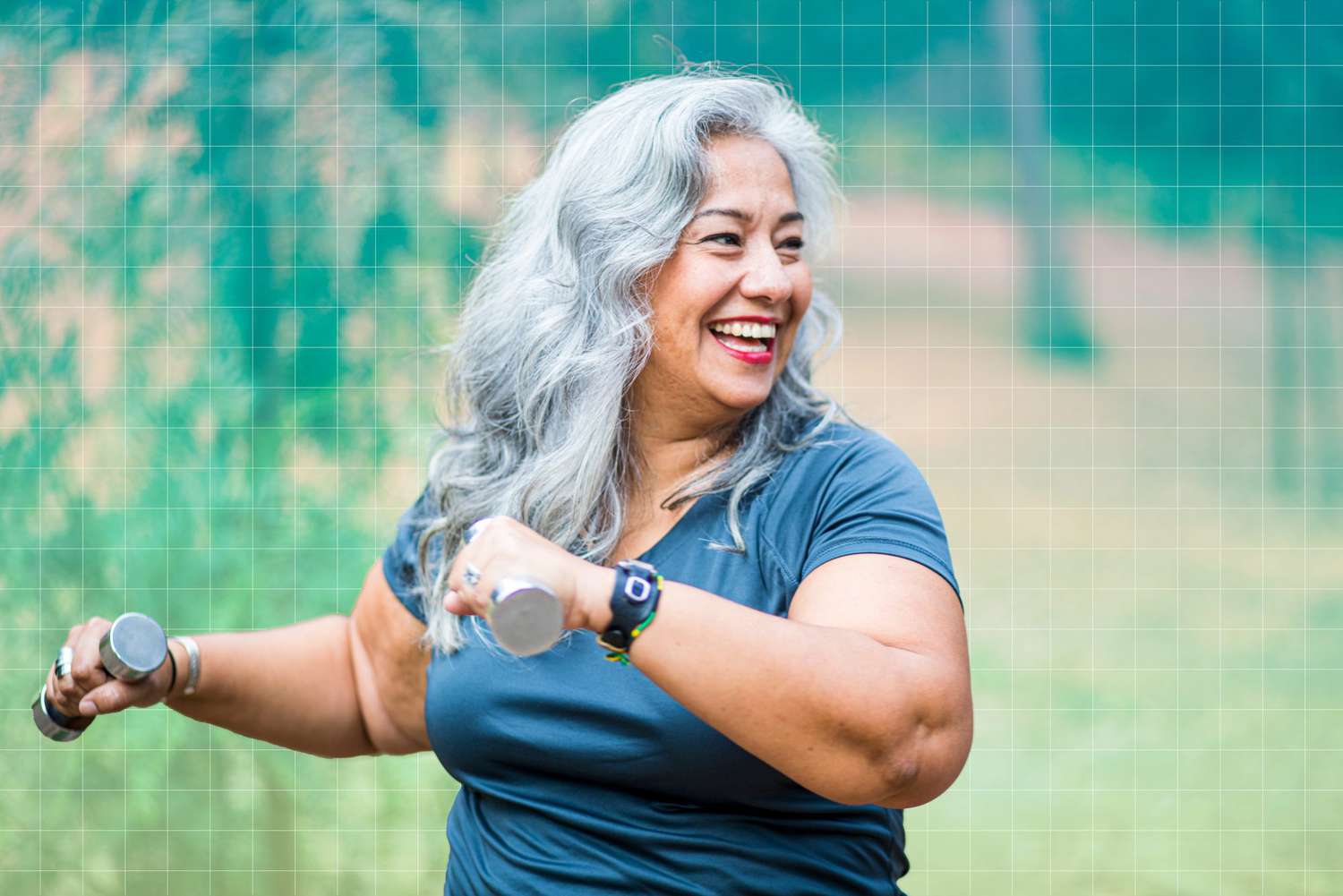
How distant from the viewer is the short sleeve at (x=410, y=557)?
1.86 meters

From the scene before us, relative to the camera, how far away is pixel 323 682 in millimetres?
1962

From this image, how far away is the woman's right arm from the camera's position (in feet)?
6.06

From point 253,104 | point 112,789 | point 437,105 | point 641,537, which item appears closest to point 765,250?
point 641,537

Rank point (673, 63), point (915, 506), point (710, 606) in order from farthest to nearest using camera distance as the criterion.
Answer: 1. point (673, 63)
2. point (915, 506)
3. point (710, 606)

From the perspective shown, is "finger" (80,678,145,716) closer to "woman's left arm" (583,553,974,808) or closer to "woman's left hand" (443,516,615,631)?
"woman's left hand" (443,516,615,631)

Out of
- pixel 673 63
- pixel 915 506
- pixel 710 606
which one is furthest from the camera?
pixel 673 63

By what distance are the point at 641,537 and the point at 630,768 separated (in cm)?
32

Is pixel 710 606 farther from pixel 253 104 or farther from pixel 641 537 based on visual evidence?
pixel 253 104

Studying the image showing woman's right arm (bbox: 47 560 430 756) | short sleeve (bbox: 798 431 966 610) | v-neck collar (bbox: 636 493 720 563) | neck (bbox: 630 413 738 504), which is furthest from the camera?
woman's right arm (bbox: 47 560 430 756)

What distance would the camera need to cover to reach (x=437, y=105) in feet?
8.75

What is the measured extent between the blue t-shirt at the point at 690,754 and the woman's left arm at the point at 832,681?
0.11 meters

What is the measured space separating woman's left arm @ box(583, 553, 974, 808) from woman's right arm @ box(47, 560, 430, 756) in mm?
772

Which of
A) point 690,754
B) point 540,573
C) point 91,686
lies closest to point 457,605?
point 540,573

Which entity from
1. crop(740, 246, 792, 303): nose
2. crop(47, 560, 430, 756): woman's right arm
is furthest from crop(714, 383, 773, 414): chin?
crop(47, 560, 430, 756): woman's right arm
